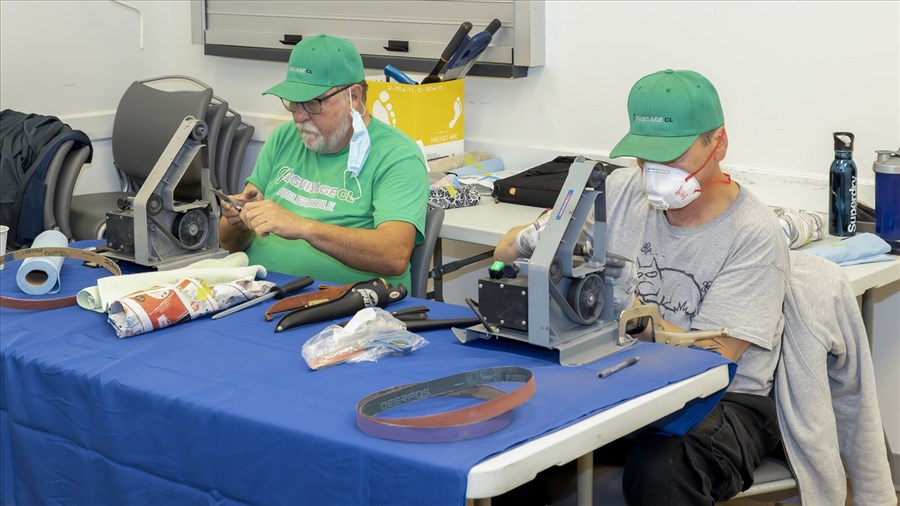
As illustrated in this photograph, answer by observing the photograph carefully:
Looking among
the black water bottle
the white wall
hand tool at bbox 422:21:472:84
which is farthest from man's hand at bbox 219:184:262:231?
the black water bottle

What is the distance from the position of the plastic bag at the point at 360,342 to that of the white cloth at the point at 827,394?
75 centimetres

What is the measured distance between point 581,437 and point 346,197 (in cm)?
142

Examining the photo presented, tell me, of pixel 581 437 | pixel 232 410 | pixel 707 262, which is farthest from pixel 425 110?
pixel 581 437

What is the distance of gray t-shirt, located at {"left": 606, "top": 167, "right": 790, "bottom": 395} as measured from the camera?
7.18 ft

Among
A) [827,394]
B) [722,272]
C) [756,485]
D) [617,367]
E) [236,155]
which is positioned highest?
[236,155]

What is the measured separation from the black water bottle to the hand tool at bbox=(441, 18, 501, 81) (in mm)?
1248

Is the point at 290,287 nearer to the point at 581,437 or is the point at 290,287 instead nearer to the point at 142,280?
the point at 142,280

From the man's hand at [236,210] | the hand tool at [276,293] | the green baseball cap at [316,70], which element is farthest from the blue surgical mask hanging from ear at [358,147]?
the hand tool at [276,293]

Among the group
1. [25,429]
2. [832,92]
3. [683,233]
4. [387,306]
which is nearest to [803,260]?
[683,233]

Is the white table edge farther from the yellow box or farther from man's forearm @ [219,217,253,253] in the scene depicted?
Result: the yellow box

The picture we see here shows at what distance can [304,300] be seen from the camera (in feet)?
7.61

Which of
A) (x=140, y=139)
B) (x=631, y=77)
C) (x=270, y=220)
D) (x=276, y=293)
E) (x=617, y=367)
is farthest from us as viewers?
(x=140, y=139)

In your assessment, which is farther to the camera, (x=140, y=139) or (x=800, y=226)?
(x=140, y=139)

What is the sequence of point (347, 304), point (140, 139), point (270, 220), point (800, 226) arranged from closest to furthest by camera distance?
point (347, 304)
point (270, 220)
point (800, 226)
point (140, 139)
